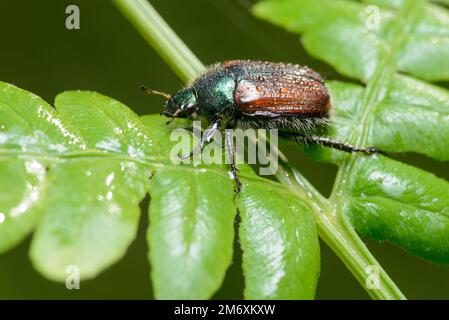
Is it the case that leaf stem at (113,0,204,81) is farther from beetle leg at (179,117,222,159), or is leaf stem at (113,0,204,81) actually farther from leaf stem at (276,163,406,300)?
leaf stem at (276,163,406,300)

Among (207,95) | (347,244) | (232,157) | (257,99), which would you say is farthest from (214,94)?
(347,244)

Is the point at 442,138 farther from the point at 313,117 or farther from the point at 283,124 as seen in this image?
the point at 283,124

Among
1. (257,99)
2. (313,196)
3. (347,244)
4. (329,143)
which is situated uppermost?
(257,99)

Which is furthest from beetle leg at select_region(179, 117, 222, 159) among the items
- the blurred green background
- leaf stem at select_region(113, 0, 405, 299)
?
the blurred green background

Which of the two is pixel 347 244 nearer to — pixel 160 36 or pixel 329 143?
pixel 329 143

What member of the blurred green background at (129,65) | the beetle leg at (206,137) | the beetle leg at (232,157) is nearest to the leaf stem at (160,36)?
the beetle leg at (206,137)

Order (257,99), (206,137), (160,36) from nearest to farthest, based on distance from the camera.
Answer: (206,137), (160,36), (257,99)
